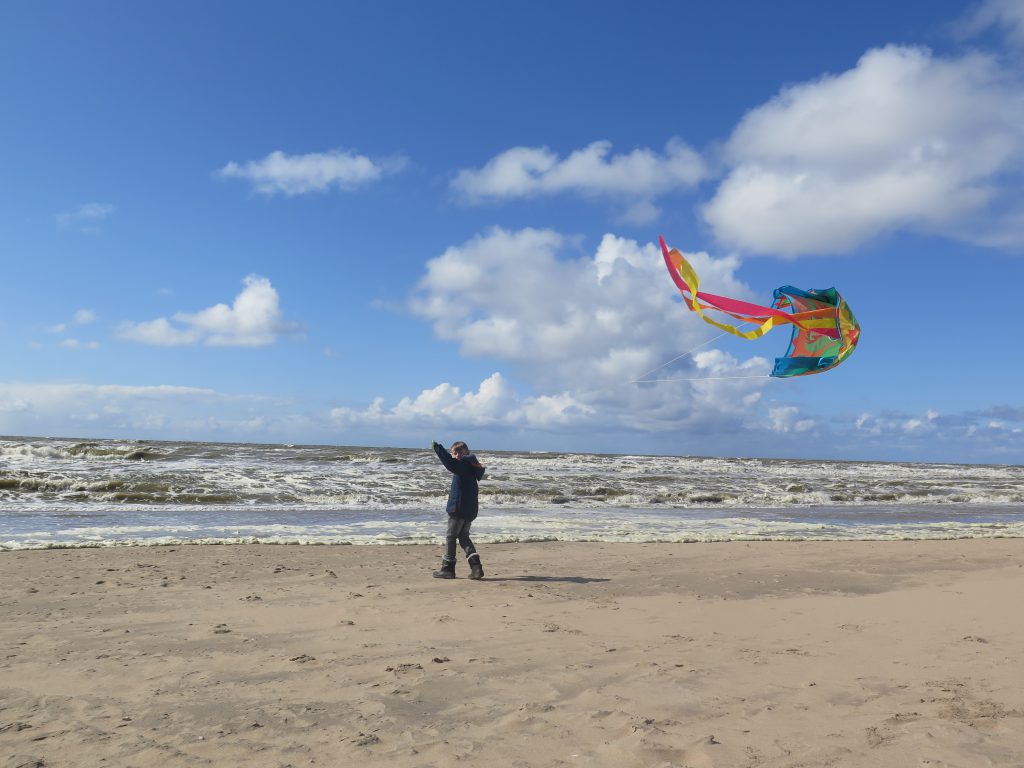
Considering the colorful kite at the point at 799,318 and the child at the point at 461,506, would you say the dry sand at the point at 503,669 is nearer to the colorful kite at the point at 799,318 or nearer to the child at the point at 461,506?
the child at the point at 461,506

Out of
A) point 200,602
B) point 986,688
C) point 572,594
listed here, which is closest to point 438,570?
point 572,594

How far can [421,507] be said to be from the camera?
18.5 metres

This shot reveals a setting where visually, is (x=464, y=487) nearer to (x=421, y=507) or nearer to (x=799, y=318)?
(x=799, y=318)

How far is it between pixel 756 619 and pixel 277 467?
26.8 metres

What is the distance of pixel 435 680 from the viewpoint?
462 cm

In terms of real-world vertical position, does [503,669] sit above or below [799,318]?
below

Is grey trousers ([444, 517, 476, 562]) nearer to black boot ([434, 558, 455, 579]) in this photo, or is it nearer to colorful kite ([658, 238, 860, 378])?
black boot ([434, 558, 455, 579])

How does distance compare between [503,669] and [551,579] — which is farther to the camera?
[551,579]

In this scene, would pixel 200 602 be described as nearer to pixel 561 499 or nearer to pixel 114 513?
pixel 114 513

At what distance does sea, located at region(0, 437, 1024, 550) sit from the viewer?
1316 centimetres

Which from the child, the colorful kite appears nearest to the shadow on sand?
the child

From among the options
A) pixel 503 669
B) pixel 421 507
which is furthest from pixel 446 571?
pixel 421 507

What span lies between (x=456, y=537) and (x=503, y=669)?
4.06 metres

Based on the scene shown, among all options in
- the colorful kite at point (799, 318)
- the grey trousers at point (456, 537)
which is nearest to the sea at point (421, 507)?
the grey trousers at point (456, 537)
